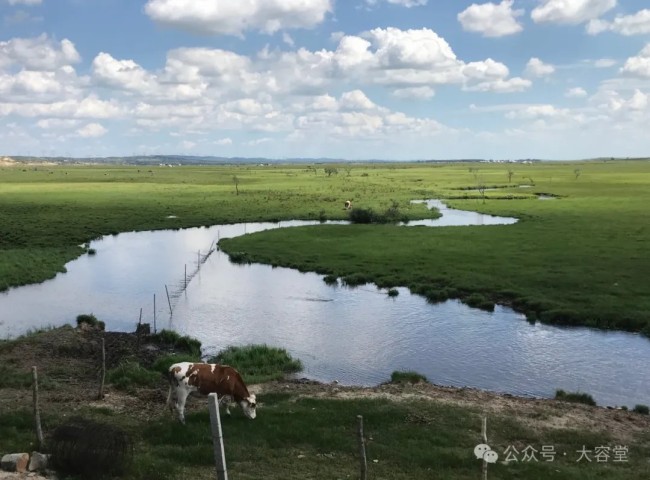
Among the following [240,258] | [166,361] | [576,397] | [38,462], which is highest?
[38,462]

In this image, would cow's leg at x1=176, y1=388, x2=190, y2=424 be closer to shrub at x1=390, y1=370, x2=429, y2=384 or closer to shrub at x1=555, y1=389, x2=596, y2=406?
shrub at x1=390, y1=370, x2=429, y2=384

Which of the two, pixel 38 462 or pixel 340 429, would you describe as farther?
pixel 340 429

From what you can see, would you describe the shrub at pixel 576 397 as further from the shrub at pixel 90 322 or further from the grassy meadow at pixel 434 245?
the shrub at pixel 90 322

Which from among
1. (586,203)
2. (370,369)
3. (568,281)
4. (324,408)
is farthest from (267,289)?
(586,203)

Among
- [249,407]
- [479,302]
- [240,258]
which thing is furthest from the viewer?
[240,258]

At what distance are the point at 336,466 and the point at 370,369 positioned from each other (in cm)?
1125

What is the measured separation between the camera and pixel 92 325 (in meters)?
28.1

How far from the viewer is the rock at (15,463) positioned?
10.6m

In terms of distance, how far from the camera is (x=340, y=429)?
1465cm

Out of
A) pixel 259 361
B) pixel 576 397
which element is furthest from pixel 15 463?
pixel 576 397

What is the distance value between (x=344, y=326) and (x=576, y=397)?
12528mm

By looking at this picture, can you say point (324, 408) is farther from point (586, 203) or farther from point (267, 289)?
point (586, 203)

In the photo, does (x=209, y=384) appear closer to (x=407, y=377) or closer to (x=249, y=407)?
(x=249, y=407)

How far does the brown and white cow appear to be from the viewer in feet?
50.0
